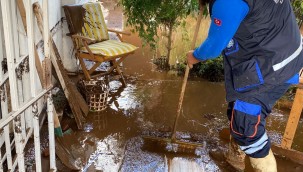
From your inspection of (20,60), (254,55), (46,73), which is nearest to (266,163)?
(254,55)

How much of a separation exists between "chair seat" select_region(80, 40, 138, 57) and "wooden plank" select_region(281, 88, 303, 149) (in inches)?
100

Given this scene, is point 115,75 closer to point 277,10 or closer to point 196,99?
point 196,99

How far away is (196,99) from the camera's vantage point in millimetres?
4734

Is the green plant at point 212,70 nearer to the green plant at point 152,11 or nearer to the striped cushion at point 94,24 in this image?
the green plant at point 152,11

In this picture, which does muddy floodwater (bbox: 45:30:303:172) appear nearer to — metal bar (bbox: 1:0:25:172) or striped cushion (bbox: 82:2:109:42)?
striped cushion (bbox: 82:2:109:42)

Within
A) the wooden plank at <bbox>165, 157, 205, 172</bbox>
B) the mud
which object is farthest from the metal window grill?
the wooden plank at <bbox>165, 157, 205, 172</bbox>

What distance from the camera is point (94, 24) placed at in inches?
205

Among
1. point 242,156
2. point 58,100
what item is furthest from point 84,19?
point 242,156

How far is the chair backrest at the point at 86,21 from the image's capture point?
467 centimetres

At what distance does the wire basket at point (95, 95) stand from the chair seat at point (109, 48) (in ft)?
1.71

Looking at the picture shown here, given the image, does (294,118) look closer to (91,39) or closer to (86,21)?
(91,39)

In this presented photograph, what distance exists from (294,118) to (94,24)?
3392 mm

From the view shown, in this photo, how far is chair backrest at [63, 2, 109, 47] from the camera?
15.3ft

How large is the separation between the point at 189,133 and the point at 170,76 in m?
1.88
